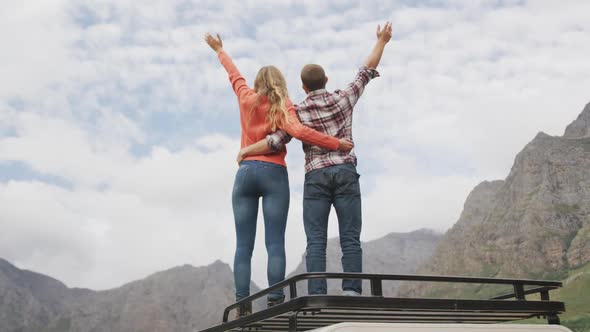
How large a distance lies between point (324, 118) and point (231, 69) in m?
1.77

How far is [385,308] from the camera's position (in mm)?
4750

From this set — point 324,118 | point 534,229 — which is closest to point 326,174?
point 324,118

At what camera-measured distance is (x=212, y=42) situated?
26.7ft

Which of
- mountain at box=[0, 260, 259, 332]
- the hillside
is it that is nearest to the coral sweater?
the hillside

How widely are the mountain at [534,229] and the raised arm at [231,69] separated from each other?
6139 inches

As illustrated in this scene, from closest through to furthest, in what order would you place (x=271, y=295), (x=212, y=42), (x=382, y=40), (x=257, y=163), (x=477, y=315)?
1. (x=477, y=315)
2. (x=271, y=295)
3. (x=257, y=163)
4. (x=382, y=40)
5. (x=212, y=42)

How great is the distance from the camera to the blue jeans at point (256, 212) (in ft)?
22.2

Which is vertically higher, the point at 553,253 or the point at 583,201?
the point at 583,201

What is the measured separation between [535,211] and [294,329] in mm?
184761

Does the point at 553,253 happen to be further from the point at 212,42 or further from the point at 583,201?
the point at 212,42

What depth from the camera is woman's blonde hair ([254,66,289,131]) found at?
6.82 metres

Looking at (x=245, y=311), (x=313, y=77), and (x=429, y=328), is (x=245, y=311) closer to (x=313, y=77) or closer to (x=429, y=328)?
(x=429, y=328)

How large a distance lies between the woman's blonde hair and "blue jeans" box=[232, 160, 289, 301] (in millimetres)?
524

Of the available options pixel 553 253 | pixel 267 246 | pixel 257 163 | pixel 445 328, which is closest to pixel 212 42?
pixel 257 163
